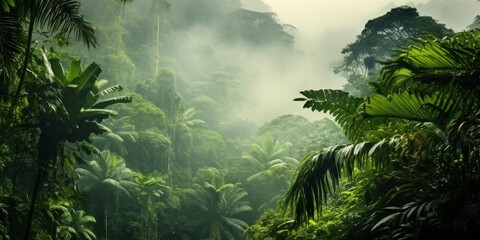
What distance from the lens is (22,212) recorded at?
6.69 metres

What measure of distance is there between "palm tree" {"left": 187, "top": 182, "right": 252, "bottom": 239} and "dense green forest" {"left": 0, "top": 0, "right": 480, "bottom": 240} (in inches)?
3.9

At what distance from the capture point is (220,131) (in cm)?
3475

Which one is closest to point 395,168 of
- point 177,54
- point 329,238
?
point 329,238

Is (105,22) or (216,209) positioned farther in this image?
(105,22)

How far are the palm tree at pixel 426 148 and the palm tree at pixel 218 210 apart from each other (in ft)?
68.4

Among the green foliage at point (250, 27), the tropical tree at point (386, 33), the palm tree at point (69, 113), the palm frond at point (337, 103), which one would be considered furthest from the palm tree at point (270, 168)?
the green foliage at point (250, 27)

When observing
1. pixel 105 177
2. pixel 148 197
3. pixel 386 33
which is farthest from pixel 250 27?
pixel 105 177

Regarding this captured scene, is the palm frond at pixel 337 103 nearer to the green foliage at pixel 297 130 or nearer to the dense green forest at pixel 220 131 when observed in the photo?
the dense green forest at pixel 220 131

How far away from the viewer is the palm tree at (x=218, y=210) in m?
24.3

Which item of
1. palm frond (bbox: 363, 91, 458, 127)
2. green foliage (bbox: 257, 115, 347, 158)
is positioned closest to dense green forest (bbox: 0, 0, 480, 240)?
palm frond (bbox: 363, 91, 458, 127)

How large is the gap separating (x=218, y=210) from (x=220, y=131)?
11091 millimetres

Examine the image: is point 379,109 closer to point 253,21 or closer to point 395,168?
point 395,168

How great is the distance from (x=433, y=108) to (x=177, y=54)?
4359 centimetres

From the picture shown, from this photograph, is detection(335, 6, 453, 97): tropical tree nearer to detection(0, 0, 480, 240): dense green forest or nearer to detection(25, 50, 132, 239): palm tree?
detection(0, 0, 480, 240): dense green forest
